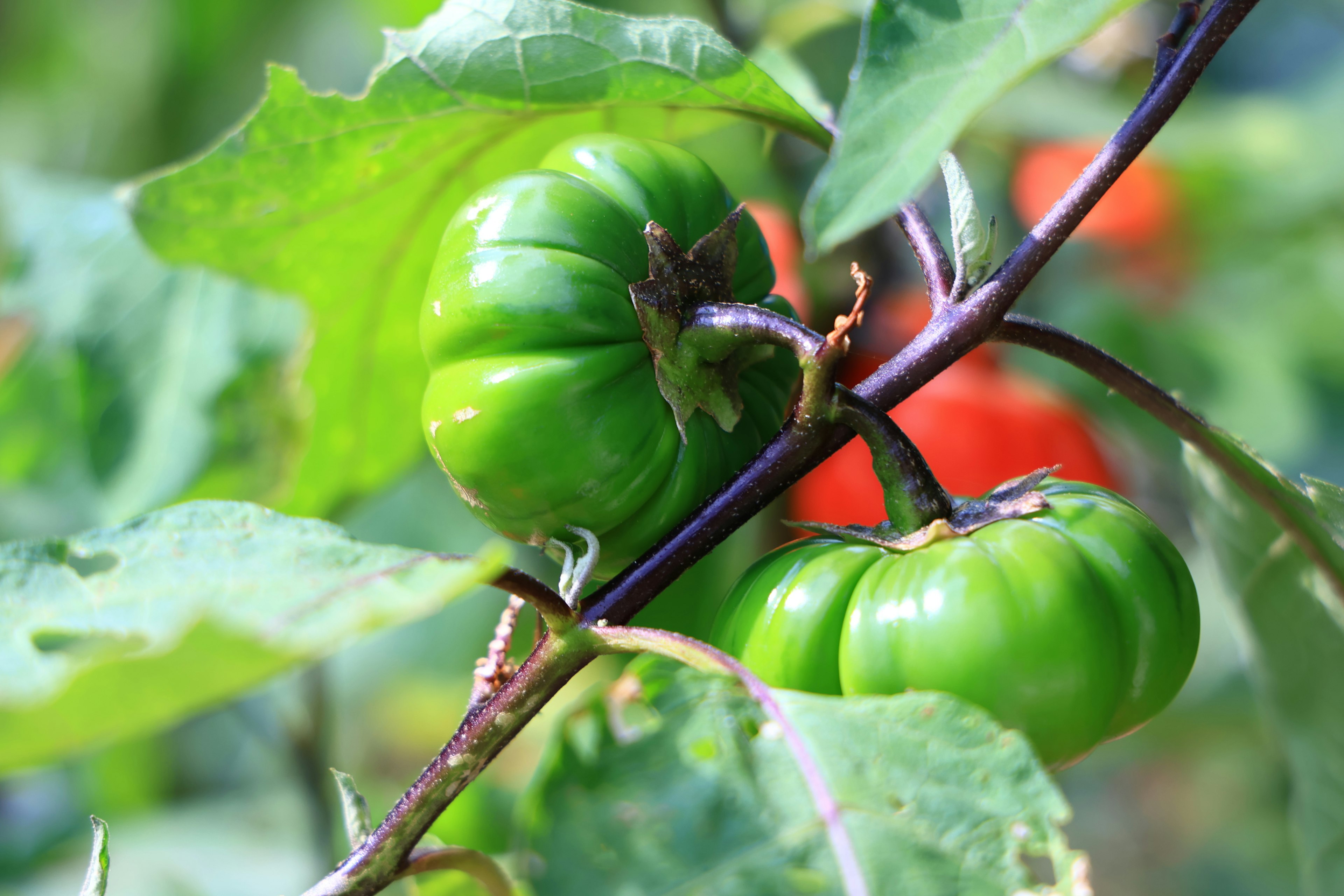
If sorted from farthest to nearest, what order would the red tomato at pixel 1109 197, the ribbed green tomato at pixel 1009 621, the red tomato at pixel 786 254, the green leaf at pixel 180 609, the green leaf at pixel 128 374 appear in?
the red tomato at pixel 1109 197 < the red tomato at pixel 786 254 < the green leaf at pixel 128 374 < the ribbed green tomato at pixel 1009 621 < the green leaf at pixel 180 609

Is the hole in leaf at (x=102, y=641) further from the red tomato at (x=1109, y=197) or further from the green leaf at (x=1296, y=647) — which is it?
the red tomato at (x=1109, y=197)

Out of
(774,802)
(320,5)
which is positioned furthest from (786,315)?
(320,5)

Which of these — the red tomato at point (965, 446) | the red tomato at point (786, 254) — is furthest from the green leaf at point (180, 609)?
the red tomato at point (786, 254)

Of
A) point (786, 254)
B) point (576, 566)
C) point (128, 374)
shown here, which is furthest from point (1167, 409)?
point (128, 374)

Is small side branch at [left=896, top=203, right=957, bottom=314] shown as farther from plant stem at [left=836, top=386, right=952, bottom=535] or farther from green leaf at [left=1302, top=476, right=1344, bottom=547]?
green leaf at [left=1302, top=476, right=1344, bottom=547]

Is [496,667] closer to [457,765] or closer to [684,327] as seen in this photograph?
[457,765]

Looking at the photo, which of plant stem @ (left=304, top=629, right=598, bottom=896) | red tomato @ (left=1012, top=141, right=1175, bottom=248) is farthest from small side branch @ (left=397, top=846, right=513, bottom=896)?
red tomato @ (left=1012, top=141, right=1175, bottom=248)

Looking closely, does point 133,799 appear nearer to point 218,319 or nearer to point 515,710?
point 218,319
